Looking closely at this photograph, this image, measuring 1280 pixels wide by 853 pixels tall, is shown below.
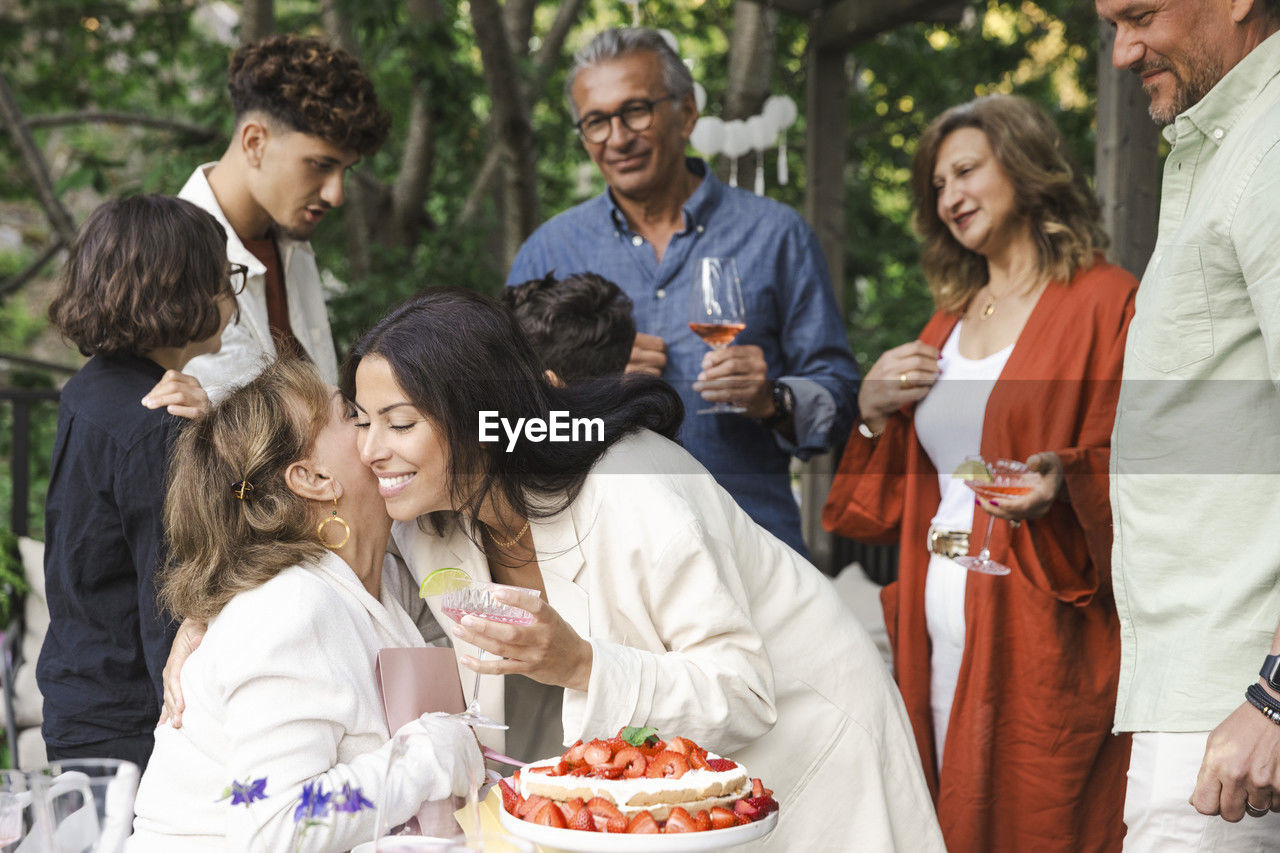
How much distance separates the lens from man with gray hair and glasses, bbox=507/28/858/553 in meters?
3.09

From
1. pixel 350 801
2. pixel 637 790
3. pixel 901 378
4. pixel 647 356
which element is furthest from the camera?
pixel 901 378

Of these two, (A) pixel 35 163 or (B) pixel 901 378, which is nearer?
(B) pixel 901 378

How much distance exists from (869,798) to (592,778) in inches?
27.0

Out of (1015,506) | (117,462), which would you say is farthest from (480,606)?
(1015,506)

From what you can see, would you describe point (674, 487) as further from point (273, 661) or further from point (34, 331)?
point (34, 331)

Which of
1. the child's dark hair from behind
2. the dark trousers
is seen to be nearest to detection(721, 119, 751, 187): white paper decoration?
the child's dark hair from behind

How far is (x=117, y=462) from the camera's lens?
85.0 inches

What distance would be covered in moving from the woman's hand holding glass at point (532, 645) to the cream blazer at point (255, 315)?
3.58 ft

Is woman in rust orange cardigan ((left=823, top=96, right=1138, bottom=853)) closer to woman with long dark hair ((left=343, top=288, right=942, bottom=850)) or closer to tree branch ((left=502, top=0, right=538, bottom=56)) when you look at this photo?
woman with long dark hair ((left=343, top=288, right=942, bottom=850))

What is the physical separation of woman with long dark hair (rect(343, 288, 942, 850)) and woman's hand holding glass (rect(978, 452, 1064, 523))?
603 mm

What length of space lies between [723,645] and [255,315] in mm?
1559

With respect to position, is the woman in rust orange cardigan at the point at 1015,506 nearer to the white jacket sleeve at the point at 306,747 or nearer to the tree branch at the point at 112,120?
the white jacket sleeve at the point at 306,747

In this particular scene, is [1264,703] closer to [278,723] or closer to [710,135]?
[278,723]

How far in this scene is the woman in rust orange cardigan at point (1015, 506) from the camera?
2.79 metres
